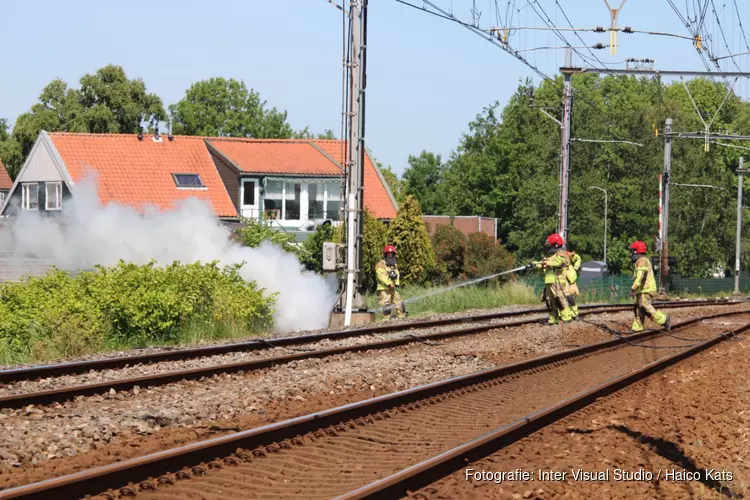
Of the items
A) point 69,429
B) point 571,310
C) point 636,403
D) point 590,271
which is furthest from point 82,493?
point 590,271

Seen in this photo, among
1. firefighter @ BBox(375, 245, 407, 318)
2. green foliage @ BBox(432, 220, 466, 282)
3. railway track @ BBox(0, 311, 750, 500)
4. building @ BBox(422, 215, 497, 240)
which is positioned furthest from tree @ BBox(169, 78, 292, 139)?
railway track @ BBox(0, 311, 750, 500)

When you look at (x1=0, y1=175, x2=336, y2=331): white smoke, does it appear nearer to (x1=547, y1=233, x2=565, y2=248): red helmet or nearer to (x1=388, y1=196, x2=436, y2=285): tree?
(x1=547, y1=233, x2=565, y2=248): red helmet

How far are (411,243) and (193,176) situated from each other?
16103mm

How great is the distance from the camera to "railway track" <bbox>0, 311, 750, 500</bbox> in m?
6.76

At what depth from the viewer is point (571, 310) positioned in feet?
68.3

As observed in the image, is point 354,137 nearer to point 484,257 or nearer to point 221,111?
point 484,257

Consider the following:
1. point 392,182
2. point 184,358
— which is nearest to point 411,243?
point 184,358

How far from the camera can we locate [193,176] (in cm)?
4625

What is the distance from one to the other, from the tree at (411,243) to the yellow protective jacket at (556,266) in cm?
1438

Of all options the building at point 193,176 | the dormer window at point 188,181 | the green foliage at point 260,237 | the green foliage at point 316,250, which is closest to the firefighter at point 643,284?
the green foliage at point 316,250

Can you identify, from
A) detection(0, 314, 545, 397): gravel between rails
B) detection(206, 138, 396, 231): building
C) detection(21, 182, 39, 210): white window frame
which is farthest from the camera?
detection(206, 138, 396, 231): building

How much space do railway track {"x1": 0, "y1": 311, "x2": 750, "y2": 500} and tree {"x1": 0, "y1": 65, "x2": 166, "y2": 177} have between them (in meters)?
59.7

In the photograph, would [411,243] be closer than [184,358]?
No

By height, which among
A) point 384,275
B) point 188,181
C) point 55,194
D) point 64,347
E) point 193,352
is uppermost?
point 188,181
